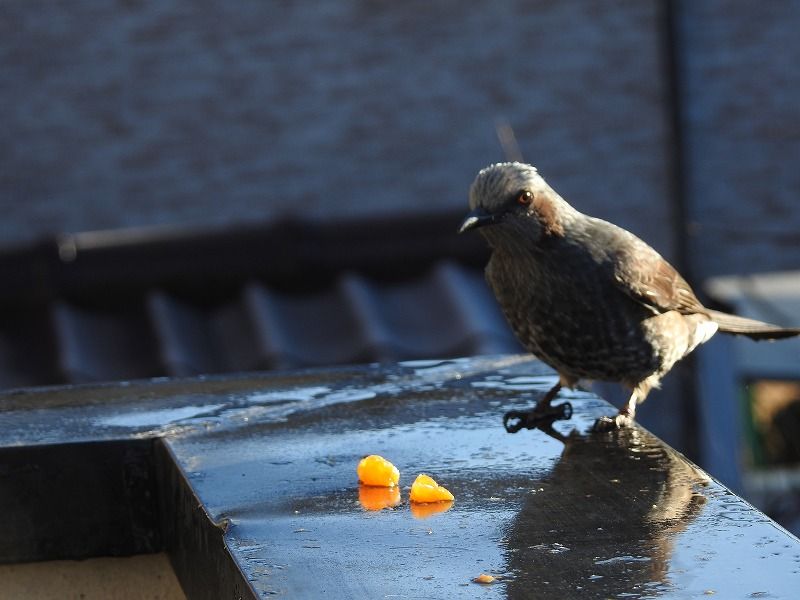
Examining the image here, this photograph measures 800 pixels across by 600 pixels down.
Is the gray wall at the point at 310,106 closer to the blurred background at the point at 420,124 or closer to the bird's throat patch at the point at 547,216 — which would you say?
the blurred background at the point at 420,124

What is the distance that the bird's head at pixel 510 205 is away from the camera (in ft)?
12.2

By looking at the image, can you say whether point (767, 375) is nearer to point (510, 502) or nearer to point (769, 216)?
point (769, 216)

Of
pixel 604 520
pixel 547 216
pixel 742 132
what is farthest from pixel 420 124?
pixel 604 520

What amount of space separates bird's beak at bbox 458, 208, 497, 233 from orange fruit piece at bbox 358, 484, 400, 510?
0.99m

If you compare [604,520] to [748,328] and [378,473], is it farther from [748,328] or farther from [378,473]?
[748,328]

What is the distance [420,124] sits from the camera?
9070 mm

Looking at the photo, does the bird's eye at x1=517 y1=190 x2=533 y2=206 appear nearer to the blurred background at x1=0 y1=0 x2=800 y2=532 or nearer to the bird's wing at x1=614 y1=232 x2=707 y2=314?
the bird's wing at x1=614 y1=232 x2=707 y2=314

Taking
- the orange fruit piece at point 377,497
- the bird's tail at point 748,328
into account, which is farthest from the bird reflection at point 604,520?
the bird's tail at point 748,328

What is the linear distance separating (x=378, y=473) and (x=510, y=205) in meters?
1.11

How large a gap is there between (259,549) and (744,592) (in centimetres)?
87

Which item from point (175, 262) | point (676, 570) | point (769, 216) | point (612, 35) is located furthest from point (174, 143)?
point (676, 570)

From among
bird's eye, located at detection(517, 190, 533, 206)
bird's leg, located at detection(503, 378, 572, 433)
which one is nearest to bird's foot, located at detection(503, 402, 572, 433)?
bird's leg, located at detection(503, 378, 572, 433)

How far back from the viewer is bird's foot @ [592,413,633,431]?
3395 millimetres

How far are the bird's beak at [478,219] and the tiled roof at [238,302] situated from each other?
379cm
